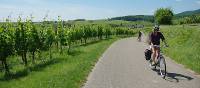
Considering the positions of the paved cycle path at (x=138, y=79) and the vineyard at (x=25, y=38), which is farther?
the vineyard at (x=25, y=38)

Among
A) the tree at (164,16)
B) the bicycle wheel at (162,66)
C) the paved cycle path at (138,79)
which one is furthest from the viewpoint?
the tree at (164,16)

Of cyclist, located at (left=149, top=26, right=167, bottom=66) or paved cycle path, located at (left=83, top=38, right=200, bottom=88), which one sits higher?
cyclist, located at (left=149, top=26, right=167, bottom=66)

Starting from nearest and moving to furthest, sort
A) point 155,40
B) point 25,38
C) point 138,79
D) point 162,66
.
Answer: point 138,79 → point 162,66 → point 155,40 → point 25,38

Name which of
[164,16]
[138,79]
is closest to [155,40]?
[138,79]

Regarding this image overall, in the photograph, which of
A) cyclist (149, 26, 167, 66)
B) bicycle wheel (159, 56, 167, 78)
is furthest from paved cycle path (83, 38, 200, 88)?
cyclist (149, 26, 167, 66)

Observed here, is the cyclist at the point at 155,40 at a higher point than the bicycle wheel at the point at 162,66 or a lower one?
higher

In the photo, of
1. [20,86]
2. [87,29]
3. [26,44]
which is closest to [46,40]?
[26,44]

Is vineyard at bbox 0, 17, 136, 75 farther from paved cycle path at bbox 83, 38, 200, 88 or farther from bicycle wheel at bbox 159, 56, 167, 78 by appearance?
bicycle wheel at bbox 159, 56, 167, 78

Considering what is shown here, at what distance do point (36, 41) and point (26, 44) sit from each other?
191 cm

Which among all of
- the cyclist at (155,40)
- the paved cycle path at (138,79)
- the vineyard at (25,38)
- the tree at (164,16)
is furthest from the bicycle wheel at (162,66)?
the tree at (164,16)

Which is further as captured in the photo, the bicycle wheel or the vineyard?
the vineyard

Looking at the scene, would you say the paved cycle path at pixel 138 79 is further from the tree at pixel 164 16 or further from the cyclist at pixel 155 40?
the tree at pixel 164 16

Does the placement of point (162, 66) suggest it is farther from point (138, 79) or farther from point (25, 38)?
point (25, 38)

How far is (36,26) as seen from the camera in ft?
94.3
